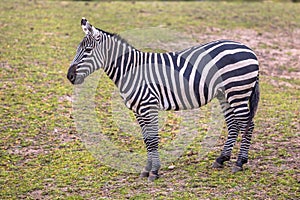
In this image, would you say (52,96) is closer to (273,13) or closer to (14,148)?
(14,148)

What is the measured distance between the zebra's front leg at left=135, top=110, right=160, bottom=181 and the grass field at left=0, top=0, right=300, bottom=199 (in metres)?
0.15

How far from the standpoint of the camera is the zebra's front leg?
6.94 metres

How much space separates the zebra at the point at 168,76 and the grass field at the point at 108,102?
52 cm

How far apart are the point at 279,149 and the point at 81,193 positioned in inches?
127

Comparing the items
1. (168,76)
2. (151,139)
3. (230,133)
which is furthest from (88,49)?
(230,133)

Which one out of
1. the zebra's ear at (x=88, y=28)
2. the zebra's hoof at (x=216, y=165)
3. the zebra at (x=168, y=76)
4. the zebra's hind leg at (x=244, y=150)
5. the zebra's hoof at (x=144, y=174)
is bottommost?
the zebra's hoof at (x=144, y=174)

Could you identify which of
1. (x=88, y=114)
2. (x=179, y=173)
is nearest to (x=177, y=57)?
(x=179, y=173)

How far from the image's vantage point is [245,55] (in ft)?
22.8

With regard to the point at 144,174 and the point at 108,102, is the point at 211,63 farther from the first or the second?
the point at 108,102

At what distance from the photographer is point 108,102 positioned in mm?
10344

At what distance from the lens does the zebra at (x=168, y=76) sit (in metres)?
6.89

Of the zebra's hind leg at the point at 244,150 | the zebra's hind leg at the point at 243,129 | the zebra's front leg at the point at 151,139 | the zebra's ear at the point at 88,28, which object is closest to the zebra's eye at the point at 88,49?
the zebra's ear at the point at 88,28

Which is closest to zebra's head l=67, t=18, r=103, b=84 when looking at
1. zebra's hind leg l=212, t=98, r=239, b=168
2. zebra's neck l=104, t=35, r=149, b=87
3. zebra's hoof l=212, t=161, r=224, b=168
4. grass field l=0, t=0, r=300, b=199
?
zebra's neck l=104, t=35, r=149, b=87

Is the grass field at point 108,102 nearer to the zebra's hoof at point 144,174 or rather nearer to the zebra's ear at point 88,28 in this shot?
the zebra's hoof at point 144,174
